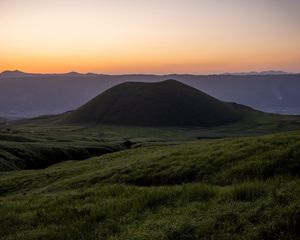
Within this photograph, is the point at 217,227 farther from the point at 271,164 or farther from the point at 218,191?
the point at 271,164

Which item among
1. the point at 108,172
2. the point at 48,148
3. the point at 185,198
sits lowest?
the point at 48,148

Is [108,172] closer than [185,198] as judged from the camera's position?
No

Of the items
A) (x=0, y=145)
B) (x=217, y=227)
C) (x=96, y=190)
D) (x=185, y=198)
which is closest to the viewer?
(x=217, y=227)

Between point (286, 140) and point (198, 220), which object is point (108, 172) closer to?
point (286, 140)

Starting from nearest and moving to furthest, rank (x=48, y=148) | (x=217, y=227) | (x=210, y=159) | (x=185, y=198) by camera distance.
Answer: (x=217, y=227) < (x=185, y=198) < (x=210, y=159) < (x=48, y=148)

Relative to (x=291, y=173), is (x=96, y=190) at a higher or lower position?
lower

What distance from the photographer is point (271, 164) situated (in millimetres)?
23359

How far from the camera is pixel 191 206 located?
678 inches

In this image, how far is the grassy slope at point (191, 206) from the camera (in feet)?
47.1

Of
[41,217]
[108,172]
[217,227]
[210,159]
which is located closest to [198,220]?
[217,227]

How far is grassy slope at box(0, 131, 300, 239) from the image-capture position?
565 inches

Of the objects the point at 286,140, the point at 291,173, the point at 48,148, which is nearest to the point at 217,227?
the point at 291,173

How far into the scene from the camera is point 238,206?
16.0 metres

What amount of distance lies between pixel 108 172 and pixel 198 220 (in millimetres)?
18483
